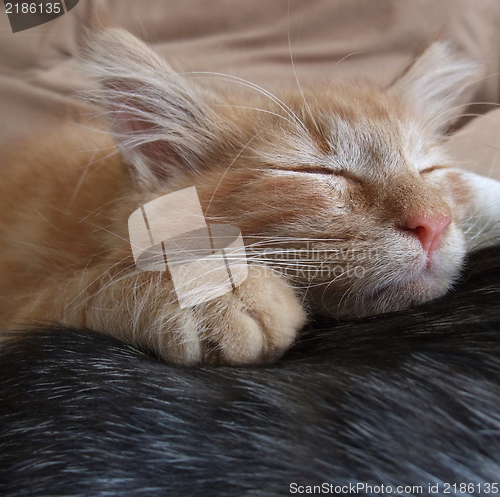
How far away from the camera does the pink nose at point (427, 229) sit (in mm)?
544

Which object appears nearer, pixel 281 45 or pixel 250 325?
pixel 250 325

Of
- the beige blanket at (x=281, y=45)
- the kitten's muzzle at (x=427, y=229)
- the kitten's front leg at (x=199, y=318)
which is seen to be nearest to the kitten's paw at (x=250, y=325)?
the kitten's front leg at (x=199, y=318)

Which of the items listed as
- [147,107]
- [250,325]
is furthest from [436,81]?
[250,325]

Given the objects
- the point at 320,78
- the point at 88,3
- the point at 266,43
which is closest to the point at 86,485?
the point at 88,3

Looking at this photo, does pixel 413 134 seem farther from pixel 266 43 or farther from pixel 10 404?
pixel 10 404

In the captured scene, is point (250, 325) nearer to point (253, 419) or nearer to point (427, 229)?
point (253, 419)

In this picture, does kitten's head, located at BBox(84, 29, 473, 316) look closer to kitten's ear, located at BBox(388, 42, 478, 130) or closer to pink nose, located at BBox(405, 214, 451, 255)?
pink nose, located at BBox(405, 214, 451, 255)

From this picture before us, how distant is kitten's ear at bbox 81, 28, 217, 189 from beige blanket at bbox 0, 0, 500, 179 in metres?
0.08

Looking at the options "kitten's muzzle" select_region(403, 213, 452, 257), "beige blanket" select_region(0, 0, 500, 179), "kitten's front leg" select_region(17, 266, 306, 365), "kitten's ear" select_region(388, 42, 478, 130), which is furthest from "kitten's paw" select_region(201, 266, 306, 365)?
"kitten's ear" select_region(388, 42, 478, 130)

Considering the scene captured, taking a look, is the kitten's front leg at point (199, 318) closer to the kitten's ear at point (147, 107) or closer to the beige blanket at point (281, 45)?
the kitten's ear at point (147, 107)

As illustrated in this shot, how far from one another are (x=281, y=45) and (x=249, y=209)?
2.14 feet

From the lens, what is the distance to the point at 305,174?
601 mm

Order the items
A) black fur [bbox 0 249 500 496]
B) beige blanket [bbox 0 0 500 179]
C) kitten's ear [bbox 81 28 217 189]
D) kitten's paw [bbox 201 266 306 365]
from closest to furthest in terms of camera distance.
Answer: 1. black fur [bbox 0 249 500 496]
2. kitten's paw [bbox 201 266 306 365]
3. kitten's ear [bbox 81 28 217 189]
4. beige blanket [bbox 0 0 500 179]

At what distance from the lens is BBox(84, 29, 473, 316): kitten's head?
543 millimetres
